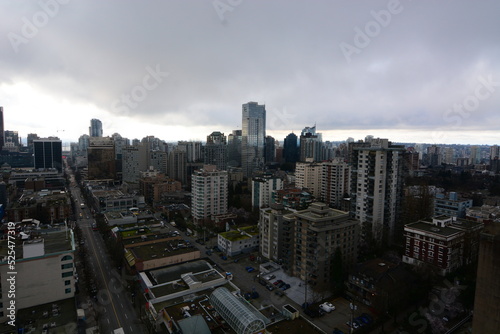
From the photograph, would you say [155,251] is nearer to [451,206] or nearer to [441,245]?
[441,245]

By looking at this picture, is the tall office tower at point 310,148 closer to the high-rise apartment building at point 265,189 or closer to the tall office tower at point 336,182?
the tall office tower at point 336,182

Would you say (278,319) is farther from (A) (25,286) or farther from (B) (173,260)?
(A) (25,286)

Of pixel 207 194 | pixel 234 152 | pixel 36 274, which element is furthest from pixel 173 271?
pixel 234 152

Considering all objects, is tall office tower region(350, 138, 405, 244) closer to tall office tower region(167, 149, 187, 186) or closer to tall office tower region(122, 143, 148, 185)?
tall office tower region(167, 149, 187, 186)

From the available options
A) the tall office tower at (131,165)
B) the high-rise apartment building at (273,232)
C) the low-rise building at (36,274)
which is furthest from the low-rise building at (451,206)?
the tall office tower at (131,165)

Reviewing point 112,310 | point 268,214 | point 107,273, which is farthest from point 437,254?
point 107,273

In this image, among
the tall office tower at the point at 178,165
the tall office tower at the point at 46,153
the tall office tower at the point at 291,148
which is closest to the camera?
Answer: the tall office tower at the point at 178,165
